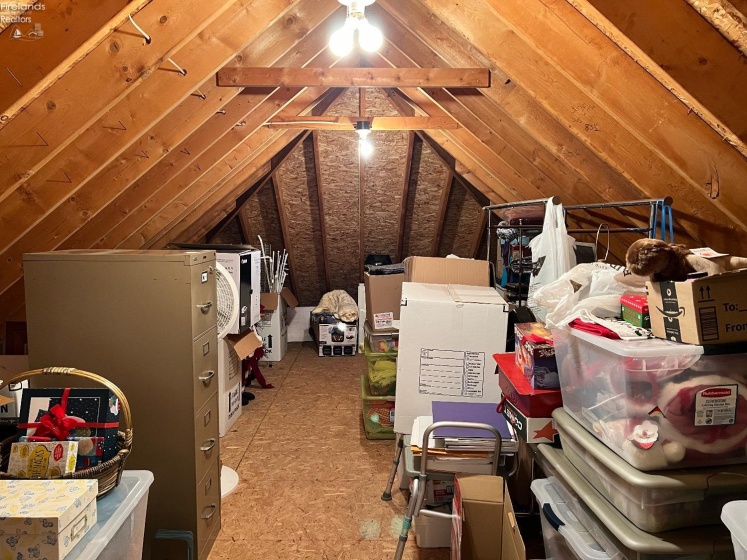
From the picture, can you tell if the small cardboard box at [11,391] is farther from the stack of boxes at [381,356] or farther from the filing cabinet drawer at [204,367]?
the stack of boxes at [381,356]

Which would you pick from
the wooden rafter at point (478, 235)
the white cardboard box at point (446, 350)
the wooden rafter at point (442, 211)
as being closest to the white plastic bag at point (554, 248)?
the white cardboard box at point (446, 350)

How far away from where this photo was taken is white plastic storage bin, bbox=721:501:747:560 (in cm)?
88

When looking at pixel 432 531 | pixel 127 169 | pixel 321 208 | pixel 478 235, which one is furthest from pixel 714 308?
pixel 478 235

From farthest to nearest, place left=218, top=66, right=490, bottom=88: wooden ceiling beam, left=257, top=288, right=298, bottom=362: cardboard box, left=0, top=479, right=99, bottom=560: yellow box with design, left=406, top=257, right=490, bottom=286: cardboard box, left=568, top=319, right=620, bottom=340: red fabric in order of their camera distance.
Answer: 1. left=257, top=288, right=298, bottom=362: cardboard box
2. left=406, top=257, right=490, bottom=286: cardboard box
3. left=218, top=66, right=490, bottom=88: wooden ceiling beam
4. left=568, top=319, right=620, bottom=340: red fabric
5. left=0, top=479, right=99, bottom=560: yellow box with design

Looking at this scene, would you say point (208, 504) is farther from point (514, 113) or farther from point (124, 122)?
point (514, 113)

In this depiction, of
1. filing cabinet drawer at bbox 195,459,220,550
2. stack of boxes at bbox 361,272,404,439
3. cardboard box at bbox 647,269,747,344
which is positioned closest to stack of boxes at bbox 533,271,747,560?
cardboard box at bbox 647,269,747,344

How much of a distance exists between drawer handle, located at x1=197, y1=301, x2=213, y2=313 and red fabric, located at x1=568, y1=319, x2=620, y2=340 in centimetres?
136

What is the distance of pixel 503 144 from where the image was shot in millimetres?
3277

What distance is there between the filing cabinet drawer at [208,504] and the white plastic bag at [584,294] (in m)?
1.52

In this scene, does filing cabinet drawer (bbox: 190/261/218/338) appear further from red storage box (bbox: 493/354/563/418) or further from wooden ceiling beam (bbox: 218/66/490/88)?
red storage box (bbox: 493/354/563/418)

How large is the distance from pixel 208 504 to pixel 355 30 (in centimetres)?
204

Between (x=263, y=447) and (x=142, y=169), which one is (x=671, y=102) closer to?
(x=142, y=169)

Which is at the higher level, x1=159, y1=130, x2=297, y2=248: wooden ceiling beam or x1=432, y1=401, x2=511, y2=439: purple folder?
x1=159, y1=130, x2=297, y2=248: wooden ceiling beam

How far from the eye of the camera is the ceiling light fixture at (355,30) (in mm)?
1800
